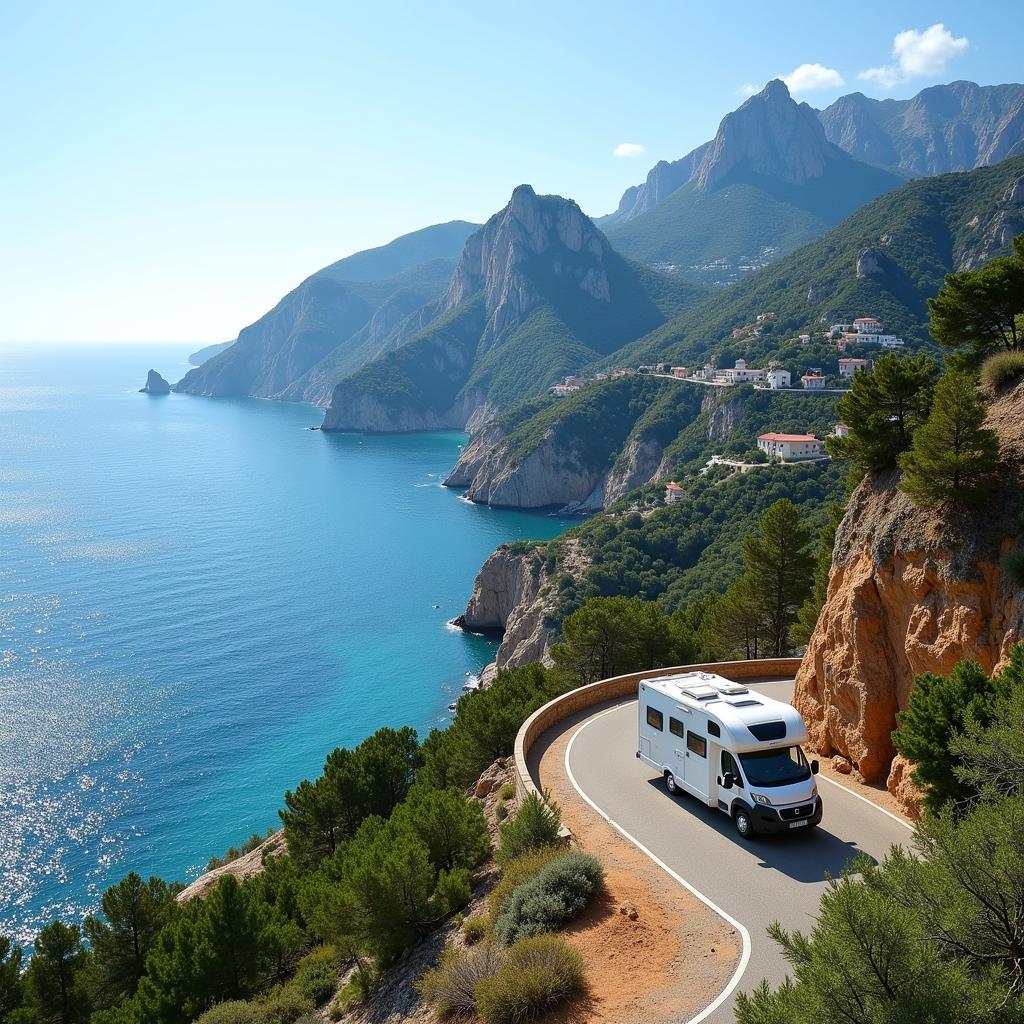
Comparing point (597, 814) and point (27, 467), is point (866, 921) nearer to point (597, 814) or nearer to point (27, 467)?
point (597, 814)

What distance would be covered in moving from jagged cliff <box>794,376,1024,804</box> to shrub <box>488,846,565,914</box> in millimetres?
7251

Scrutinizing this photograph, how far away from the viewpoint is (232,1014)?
45.8ft

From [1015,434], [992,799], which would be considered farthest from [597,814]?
[1015,434]

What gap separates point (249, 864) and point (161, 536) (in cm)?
7309

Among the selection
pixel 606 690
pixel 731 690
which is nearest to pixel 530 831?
pixel 731 690

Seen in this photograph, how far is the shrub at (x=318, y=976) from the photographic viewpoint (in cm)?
1532

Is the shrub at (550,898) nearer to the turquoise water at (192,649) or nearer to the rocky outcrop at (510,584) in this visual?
the turquoise water at (192,649)

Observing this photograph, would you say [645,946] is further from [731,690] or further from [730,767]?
[731,690]

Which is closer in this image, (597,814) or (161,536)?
(597,814)

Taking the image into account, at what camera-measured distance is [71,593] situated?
74.6 metres

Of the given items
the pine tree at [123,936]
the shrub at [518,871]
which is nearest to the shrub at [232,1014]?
the shrub at [518,871]

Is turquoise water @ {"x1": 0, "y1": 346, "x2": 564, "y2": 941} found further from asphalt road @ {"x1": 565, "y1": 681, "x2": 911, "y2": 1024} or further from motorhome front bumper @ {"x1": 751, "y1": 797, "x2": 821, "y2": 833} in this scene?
motorhome front bumper @ {"x1": 751, "y1": 797, "x2": 821, "y2": 833}

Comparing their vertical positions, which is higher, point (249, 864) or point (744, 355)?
point (744, 355)

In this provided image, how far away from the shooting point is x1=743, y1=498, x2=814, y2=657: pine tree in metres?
29.7
